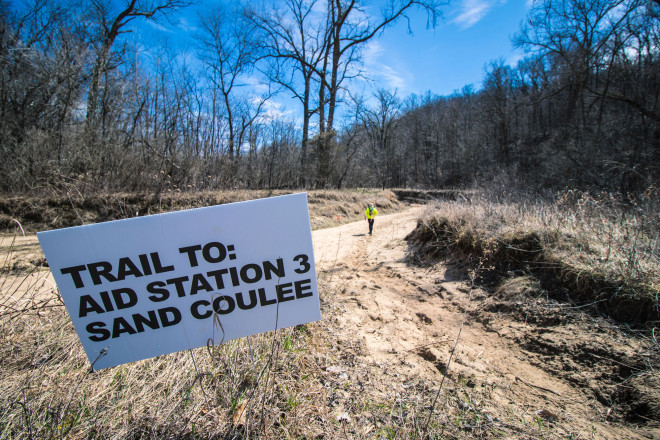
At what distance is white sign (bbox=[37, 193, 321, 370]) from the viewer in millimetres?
1544

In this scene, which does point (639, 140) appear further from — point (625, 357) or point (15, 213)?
point (15, 213)

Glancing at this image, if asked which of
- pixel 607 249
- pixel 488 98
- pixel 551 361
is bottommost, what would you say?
pixel 551 361

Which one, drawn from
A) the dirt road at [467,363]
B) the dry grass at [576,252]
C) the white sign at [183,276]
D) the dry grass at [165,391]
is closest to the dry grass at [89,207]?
the dry grass at [165,391]

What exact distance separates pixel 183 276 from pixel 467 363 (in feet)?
8.96

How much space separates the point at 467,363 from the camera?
2547 millimetres

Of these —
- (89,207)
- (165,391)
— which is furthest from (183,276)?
(89,207)

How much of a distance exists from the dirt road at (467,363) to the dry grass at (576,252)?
0.45 m

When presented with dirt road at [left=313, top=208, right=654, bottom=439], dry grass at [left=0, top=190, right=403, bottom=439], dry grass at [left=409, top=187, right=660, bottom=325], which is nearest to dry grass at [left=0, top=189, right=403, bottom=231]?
dry grass at [left=0, top=190, right=403, bottom=439]

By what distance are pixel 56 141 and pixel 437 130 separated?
4623 centimetres

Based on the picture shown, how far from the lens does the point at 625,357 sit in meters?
2.32

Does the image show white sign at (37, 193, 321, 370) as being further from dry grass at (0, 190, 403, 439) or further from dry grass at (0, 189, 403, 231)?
dry grass at (0, 189, 403, 231)

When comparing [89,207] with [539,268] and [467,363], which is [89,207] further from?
[539,268]

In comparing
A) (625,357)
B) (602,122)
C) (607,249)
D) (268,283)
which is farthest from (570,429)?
(602,122)

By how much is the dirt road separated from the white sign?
3.42ft
